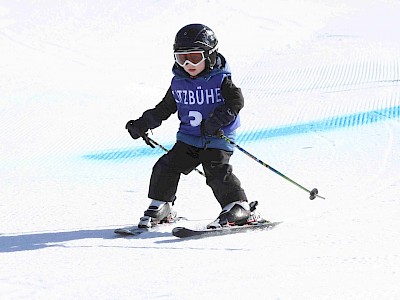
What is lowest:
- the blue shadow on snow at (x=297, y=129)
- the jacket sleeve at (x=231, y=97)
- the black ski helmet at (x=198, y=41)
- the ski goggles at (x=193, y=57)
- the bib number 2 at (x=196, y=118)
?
the bib number 2 at (x=196, y=118)

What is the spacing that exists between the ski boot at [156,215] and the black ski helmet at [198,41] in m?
0.78

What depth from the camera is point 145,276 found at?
3227 millimetres

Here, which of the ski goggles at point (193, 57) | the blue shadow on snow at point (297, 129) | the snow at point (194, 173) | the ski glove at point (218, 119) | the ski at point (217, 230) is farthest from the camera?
the blue shadow on snow at point (297, 129)

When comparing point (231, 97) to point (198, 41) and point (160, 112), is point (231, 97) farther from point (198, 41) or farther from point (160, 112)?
point (160, 112)

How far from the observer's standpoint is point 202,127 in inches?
166

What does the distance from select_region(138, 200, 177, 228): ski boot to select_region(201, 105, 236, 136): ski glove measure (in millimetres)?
511

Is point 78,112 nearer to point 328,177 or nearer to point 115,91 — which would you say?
point 115,91

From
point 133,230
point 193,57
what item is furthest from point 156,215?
point 193,57

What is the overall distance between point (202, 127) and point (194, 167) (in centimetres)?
29

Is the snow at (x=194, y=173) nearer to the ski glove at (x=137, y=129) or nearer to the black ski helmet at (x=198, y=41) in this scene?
the ski glove at (x=137, y=129)

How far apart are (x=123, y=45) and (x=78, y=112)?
3513 mm

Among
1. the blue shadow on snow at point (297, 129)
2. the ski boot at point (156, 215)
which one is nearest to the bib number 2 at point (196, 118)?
the ski boot at point (156, 215)

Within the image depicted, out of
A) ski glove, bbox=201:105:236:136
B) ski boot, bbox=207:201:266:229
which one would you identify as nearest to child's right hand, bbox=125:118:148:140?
ski glove, bbox=201:105:236:136

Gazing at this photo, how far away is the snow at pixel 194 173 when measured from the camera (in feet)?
10.6
